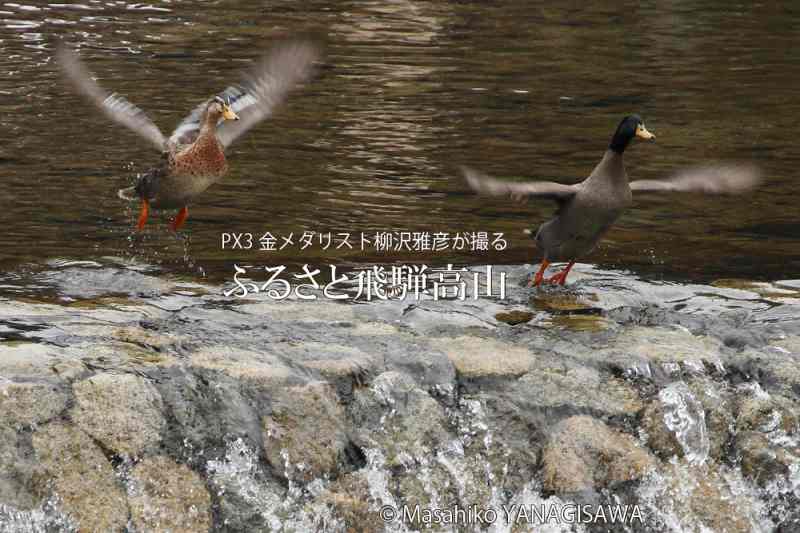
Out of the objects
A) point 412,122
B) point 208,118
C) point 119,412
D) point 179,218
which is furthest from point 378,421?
point 412,122

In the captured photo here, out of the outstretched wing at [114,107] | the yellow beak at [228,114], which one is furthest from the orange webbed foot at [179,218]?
the yellow beak at [228,114]

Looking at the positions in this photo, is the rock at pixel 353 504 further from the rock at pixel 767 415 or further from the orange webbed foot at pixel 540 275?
the orange webbed foot at pixel 540 275

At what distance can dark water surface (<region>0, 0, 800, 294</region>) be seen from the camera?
1089cm

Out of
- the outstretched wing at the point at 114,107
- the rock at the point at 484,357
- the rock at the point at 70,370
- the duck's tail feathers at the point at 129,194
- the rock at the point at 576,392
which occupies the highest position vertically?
the outstretched wing at the point at 114,107

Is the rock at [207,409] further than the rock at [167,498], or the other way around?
the rock at [207,409]

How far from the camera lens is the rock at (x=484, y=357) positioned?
726 centimetres

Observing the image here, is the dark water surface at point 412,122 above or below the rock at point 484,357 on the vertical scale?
above

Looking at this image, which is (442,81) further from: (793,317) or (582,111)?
(793,317)

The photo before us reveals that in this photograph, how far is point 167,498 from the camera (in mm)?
6273

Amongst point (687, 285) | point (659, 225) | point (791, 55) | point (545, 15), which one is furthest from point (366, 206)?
point (545, 15)

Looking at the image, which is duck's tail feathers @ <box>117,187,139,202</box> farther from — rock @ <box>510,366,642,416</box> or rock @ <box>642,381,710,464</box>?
rock @ <box>642,381,710,464</box>

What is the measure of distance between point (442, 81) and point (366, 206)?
23.1 feet

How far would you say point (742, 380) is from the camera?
25.0ft

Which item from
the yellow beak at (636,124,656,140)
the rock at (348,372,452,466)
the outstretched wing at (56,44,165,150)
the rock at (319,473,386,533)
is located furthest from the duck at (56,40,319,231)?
the rock at (319,473,386,533)
